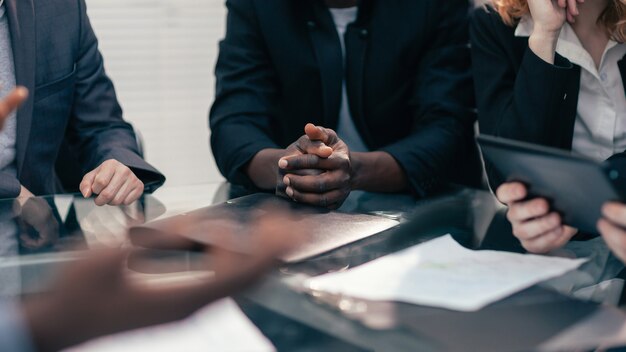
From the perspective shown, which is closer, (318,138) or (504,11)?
(318,138)

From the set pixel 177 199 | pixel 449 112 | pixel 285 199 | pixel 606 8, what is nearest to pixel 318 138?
pixel 285 199

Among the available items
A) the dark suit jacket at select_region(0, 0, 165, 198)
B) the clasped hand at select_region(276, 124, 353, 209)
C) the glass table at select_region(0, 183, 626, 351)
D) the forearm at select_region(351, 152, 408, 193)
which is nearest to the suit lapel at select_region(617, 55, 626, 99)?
the glass table at select_region(0, 183, 626, 351)

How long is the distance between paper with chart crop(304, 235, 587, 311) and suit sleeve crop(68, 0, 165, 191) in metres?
0.91

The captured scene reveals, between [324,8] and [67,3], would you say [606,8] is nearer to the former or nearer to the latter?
[324,8]

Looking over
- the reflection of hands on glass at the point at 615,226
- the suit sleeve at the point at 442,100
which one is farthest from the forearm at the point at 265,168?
the reflection of hands on glass at the point at 615,226

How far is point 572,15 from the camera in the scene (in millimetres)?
1461

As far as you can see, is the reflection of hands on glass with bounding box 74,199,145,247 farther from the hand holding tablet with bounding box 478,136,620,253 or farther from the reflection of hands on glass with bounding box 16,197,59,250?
the hand holding tablet with bounding box 478,136,620,253

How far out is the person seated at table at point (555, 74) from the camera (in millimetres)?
1461

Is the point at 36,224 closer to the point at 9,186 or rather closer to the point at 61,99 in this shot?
the point at 9,186

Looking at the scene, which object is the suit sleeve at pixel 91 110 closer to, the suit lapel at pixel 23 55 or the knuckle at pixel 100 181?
the suit lapel at pixel 23 55

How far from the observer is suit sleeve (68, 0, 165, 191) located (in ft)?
5.71

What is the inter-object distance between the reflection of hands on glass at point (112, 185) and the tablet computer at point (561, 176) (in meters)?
0.71

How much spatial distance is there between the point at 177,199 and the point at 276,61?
554 millimetres

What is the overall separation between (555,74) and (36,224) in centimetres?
95
